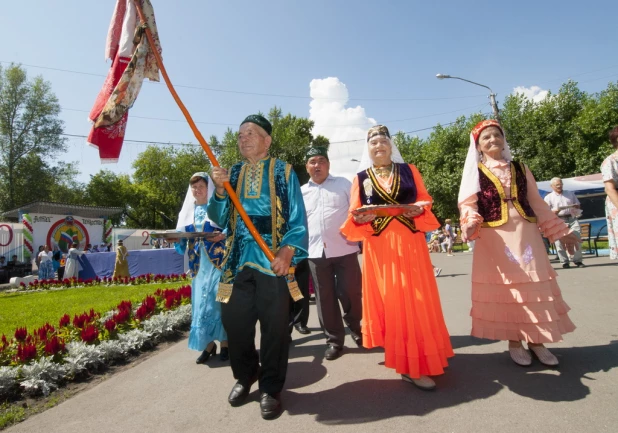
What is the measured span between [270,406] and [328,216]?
234cm

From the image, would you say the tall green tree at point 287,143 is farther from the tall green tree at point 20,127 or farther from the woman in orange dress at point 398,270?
the woman in orange dress at point 398,270

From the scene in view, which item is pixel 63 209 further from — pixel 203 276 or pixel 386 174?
pixel 386 174

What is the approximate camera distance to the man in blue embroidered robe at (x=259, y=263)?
2826 millimetres

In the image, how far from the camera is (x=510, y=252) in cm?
330

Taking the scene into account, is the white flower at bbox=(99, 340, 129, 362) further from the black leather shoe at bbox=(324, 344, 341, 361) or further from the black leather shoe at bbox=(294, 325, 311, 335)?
the black leather shoe at bbox=(324, 344, 341, 361)

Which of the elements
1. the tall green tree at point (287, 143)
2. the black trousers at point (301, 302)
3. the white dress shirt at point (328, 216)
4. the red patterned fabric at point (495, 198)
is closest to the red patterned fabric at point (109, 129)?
the white dress shirt at point (328, 216)

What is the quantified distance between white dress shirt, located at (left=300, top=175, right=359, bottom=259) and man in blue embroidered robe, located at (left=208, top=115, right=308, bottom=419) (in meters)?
1.34

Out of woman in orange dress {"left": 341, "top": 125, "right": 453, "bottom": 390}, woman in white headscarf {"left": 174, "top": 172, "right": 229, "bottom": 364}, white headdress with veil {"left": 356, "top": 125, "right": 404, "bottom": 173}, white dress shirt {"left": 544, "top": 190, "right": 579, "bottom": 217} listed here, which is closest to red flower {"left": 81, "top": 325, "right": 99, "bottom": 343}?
woman in white headscarf {"left": 174, "top": 172, "right": 229, "bottom": 364}

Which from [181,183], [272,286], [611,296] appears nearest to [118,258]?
[272,286]

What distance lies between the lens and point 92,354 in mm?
4059

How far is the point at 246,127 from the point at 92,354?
9.95ft

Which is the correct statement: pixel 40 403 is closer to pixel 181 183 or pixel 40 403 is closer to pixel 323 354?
pixel 323 354

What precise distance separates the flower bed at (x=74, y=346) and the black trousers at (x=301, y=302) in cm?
186

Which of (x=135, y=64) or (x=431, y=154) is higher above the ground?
(x=431, y=154)
